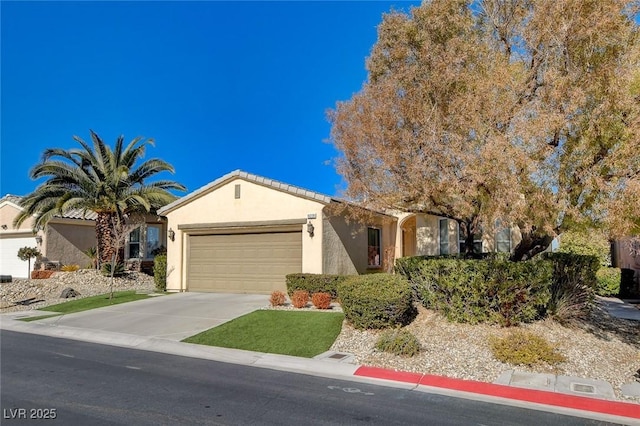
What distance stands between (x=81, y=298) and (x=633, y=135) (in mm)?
18365

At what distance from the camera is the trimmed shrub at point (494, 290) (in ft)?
33.4

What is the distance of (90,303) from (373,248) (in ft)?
37.4

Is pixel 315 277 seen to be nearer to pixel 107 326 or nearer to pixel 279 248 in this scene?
pixel 279 248

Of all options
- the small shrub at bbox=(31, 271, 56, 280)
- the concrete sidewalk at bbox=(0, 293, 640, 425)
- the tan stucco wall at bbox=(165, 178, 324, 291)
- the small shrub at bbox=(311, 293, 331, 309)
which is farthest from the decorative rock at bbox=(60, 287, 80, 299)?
the small shrub at bbox=(311, 293, 331, 309)

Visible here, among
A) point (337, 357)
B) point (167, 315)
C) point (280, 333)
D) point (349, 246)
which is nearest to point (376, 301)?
point (337, 357)

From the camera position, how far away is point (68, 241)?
26484 millimetres

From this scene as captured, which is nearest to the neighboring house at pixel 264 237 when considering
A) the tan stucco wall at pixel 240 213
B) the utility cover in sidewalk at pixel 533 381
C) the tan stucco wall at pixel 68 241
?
the tan stucco wall at pixel 240 213

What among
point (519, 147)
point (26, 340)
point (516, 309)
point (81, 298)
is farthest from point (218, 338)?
point (81, 298)

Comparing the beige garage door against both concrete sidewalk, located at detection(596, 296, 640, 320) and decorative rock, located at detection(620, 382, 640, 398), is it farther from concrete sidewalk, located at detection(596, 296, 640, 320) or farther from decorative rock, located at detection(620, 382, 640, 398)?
decorative rock, located at detection(620, 382, 640, 398)

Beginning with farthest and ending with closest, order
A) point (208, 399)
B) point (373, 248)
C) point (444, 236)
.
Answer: point (373, 248) < point (444, 236) < point (208, 399)

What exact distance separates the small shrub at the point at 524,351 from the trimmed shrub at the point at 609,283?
35.6 feet

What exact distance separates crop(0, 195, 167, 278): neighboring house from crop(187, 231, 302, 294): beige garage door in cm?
840

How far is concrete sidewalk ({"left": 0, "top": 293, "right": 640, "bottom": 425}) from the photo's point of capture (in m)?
6.71

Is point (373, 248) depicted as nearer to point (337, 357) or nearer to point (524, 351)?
point (337, 357)
